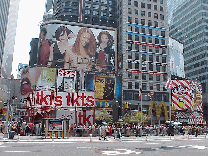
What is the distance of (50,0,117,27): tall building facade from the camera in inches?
4151

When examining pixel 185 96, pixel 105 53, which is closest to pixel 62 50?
pixel 105 53

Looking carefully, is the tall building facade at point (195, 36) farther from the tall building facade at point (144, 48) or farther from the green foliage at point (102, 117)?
the green foliage at point (102, 117)

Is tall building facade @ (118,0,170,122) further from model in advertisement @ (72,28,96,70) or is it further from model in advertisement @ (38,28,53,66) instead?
model in advertisement @ (38,28,53,66)

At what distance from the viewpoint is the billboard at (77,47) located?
257ft

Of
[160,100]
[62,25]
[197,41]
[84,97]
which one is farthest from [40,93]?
[197,41]

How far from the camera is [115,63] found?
279ft

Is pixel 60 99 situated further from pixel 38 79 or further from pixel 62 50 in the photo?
pixel 62 50

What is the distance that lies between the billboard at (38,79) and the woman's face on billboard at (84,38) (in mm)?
12392

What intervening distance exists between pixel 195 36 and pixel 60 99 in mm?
100902

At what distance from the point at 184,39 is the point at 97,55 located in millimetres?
65104

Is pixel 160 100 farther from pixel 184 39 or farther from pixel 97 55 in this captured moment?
pixel 184 39

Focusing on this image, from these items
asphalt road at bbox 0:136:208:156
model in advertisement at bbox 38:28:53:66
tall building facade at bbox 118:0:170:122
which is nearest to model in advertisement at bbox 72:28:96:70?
model in advertisement at bbox 38:28:53:66

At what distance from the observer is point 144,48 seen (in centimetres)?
8956

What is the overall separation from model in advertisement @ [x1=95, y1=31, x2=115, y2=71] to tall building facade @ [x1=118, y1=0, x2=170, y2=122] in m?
3.42
